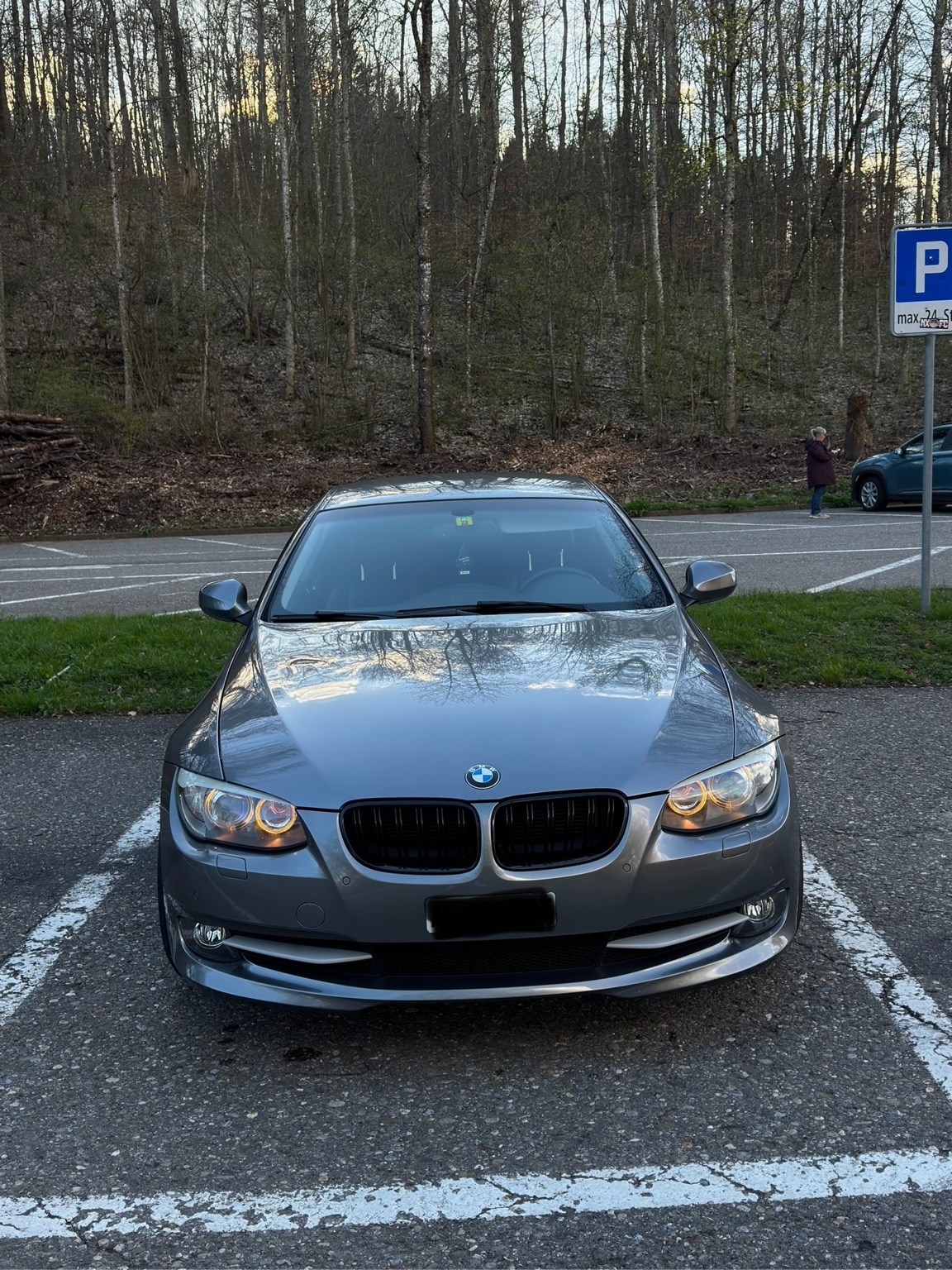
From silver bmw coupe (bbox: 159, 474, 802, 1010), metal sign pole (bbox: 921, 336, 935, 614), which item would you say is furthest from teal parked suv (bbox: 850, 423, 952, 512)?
silver bmw coupe (bbox: 159, 474, 802, 1010)

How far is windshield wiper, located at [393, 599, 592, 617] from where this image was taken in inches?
172

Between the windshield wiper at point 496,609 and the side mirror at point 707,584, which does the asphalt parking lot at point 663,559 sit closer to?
the side mirror at point 707,584

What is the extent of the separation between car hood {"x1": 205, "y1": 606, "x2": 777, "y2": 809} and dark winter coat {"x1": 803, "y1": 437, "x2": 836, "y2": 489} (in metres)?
15.2

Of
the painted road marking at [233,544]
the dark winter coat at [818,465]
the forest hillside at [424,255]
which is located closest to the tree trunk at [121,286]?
the forest hillside at [424,255]

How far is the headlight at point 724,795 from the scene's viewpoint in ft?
10.0

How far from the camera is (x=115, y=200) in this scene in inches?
974

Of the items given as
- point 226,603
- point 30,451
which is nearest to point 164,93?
point 30,451

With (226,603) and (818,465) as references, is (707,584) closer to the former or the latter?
(226,603)

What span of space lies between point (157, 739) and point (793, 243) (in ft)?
125

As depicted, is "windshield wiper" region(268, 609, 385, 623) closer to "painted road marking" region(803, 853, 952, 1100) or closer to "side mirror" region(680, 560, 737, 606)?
"side mirror" region(680, 560, 737, 606)

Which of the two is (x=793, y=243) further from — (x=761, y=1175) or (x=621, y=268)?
(x=761, y=1175)

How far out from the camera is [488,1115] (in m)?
2.85

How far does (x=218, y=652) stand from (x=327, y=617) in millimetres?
3682

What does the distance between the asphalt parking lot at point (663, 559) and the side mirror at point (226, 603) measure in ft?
18.7
